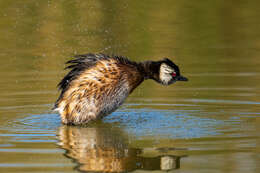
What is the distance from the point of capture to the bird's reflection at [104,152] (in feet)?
26.5

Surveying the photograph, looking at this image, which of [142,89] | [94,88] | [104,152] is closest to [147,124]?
[94,88]

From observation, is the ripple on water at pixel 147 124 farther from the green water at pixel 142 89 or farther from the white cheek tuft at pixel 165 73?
the white cheek tuft at pixel 165 73

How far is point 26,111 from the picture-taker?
11648 mm

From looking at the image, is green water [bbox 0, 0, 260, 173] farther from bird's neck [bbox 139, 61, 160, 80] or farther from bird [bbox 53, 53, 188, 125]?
bird's neck [bbox 139, 61, 160, 80]

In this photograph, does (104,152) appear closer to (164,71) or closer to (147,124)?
(147,124)

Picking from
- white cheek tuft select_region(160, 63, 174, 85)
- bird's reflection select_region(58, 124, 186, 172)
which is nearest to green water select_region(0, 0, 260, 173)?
bird's reflection select_region(58, 124, 186, 172)

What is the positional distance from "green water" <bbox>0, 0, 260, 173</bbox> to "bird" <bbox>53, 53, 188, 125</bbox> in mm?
244

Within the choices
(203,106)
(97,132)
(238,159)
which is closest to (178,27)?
(203,106)

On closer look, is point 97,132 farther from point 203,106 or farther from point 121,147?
point 203,106

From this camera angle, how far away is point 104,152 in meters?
8.79

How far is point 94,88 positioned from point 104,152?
1.99 metres

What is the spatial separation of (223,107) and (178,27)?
9.62 m

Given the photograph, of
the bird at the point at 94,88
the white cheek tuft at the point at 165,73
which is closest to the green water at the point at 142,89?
the bird at the point at 94,88

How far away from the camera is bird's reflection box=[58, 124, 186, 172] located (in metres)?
8.06
